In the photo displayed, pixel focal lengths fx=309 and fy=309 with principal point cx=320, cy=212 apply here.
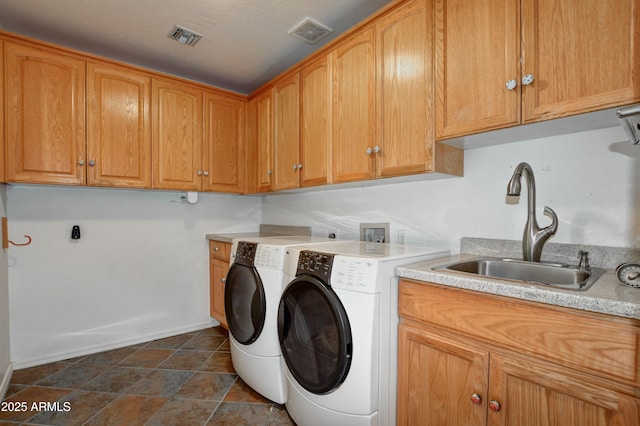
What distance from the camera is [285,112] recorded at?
2336 millimetres

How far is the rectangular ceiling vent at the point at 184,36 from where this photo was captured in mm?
2012

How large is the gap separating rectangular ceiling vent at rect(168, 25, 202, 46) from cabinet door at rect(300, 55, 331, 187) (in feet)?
2.46

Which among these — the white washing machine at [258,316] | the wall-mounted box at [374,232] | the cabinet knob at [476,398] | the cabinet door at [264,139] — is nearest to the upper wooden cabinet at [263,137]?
the cabinet door at [264,139]

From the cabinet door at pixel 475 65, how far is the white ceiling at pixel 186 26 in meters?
0.64

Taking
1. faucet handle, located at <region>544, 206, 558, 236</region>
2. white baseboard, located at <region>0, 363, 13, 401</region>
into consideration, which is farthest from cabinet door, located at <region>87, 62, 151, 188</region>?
faucet handle, located at <region>544, 206, 558, 236</region>

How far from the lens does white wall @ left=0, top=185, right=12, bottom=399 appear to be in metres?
1.93

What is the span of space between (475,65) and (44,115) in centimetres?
251

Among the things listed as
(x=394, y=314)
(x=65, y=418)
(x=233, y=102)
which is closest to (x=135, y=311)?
(x=65, y=418)

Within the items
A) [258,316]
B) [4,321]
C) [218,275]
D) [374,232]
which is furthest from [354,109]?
[4,321]

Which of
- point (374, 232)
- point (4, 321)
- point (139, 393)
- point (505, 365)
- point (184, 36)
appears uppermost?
point (184, 36)

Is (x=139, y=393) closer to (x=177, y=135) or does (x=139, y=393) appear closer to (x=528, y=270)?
(x=177, y=135)

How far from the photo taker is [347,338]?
1296 mm

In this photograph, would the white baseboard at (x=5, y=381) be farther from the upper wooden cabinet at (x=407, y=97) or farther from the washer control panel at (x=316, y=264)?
the upper wooden cabinet at (x=407, y=97)

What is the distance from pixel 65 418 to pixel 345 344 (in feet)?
5.31
